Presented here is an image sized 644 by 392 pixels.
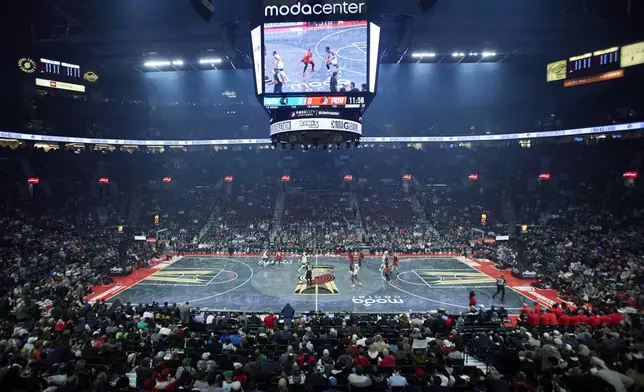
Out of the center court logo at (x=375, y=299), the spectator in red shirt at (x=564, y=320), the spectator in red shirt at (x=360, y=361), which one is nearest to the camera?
the spectator in red shirt at (x=360, y=361)

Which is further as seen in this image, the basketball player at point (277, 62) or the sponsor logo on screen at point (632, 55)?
the sponsor logo on screen at point (632, 55)

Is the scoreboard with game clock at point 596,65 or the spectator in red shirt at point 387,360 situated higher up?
the scoreboard with game clock at point 596,65

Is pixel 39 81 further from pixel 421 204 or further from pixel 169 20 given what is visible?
pixel 421 204

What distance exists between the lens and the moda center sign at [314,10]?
1359cm

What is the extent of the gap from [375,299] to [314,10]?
49.9ft

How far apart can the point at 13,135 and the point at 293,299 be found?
115 feet

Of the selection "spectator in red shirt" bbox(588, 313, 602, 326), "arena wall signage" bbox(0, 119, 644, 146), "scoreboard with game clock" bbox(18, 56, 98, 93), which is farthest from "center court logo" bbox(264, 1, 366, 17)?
"scoreboard with game clock" bbox(18, 56, 98, 93)

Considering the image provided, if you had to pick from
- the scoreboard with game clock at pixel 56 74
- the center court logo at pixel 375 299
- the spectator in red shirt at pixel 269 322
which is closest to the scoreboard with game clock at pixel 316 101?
the spectator in red shirt at pixel 269 322

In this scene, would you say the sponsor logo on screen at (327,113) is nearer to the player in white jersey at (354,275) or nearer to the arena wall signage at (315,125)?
the arena wall signage at (315,125)

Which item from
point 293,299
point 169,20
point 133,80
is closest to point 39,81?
point 133,80

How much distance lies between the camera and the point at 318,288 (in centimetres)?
→ 2194

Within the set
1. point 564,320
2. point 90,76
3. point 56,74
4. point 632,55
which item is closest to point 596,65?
point 632,55

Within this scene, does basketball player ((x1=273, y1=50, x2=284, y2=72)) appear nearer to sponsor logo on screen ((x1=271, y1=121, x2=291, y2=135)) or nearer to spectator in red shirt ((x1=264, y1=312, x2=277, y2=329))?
sponsor logo on screen ((x1=271, y1=121, x2=291, y2=135))

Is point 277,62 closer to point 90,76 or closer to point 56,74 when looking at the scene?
point 56,74
